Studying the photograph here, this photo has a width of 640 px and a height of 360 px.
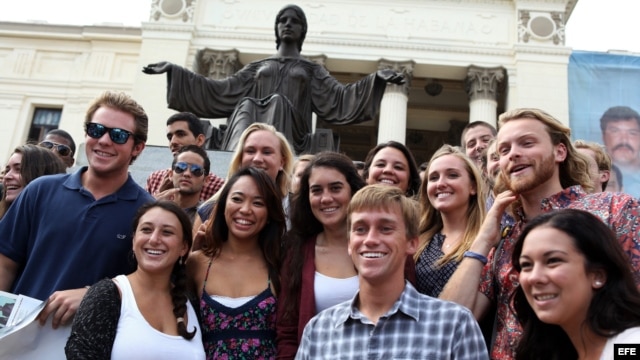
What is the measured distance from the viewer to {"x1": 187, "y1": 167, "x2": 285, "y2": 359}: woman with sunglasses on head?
2746 mm

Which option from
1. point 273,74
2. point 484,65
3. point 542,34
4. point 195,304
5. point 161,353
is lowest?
point 161,353

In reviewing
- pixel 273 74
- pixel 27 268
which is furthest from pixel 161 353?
pixel 273 74

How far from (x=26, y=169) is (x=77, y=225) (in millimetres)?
1538

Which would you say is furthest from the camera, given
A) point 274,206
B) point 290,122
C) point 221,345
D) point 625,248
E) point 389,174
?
point 290,122

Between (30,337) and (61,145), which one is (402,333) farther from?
(61,145)

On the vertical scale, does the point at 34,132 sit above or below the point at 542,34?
below

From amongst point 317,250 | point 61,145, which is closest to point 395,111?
point 61,145

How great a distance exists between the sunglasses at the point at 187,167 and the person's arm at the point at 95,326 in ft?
6.44

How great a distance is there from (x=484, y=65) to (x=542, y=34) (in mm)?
2704

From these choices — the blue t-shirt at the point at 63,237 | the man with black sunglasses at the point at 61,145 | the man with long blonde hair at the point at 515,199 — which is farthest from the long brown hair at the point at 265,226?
the man with black sunglasses at the point at 61,145

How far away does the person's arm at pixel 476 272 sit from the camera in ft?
8.87

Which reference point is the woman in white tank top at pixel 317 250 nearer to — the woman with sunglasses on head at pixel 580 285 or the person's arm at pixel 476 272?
the person's arm at pixel 476 272

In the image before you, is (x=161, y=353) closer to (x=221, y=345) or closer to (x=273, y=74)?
(x=221, y=345)

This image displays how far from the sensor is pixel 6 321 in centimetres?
252
